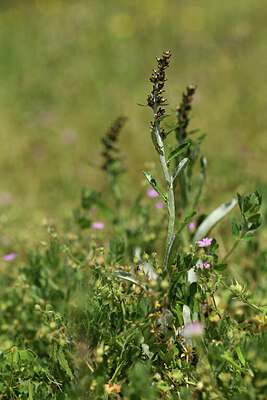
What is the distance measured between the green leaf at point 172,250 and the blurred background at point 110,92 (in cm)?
156

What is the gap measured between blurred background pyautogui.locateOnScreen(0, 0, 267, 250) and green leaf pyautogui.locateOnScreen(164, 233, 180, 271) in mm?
1565

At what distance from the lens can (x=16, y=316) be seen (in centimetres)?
231

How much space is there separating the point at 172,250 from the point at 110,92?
14.6 ft

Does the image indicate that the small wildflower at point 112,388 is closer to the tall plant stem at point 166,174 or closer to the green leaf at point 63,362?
the green leaf at point 63,362

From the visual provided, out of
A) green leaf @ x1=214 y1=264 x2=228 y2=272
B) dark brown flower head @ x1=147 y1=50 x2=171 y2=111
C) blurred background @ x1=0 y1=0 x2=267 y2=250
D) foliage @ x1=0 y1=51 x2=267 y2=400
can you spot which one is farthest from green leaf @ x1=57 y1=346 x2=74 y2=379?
blurred background @ x1=0 y1=0 x2=267 y2=250

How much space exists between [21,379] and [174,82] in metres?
4.67

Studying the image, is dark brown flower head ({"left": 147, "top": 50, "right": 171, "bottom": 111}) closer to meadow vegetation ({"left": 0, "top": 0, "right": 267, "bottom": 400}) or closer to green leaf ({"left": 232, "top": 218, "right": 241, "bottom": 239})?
meadow vegetation ({"left": 0, "top": 0, "right": 267, "bottom": 400})

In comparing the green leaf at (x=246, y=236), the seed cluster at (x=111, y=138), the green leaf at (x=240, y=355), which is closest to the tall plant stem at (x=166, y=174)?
the green leaf at (x=246, y=236)

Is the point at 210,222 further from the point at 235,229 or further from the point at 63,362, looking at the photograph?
the point at 63,362

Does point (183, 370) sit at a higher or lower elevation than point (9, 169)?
lower

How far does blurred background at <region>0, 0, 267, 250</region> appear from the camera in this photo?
4.05 m

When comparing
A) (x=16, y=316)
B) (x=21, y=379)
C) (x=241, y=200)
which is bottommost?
(x=21, y=379)

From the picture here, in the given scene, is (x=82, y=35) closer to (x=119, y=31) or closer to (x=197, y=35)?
(x=119, y=31)

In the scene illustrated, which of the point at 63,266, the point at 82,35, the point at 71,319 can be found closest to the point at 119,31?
the point at 82,35
